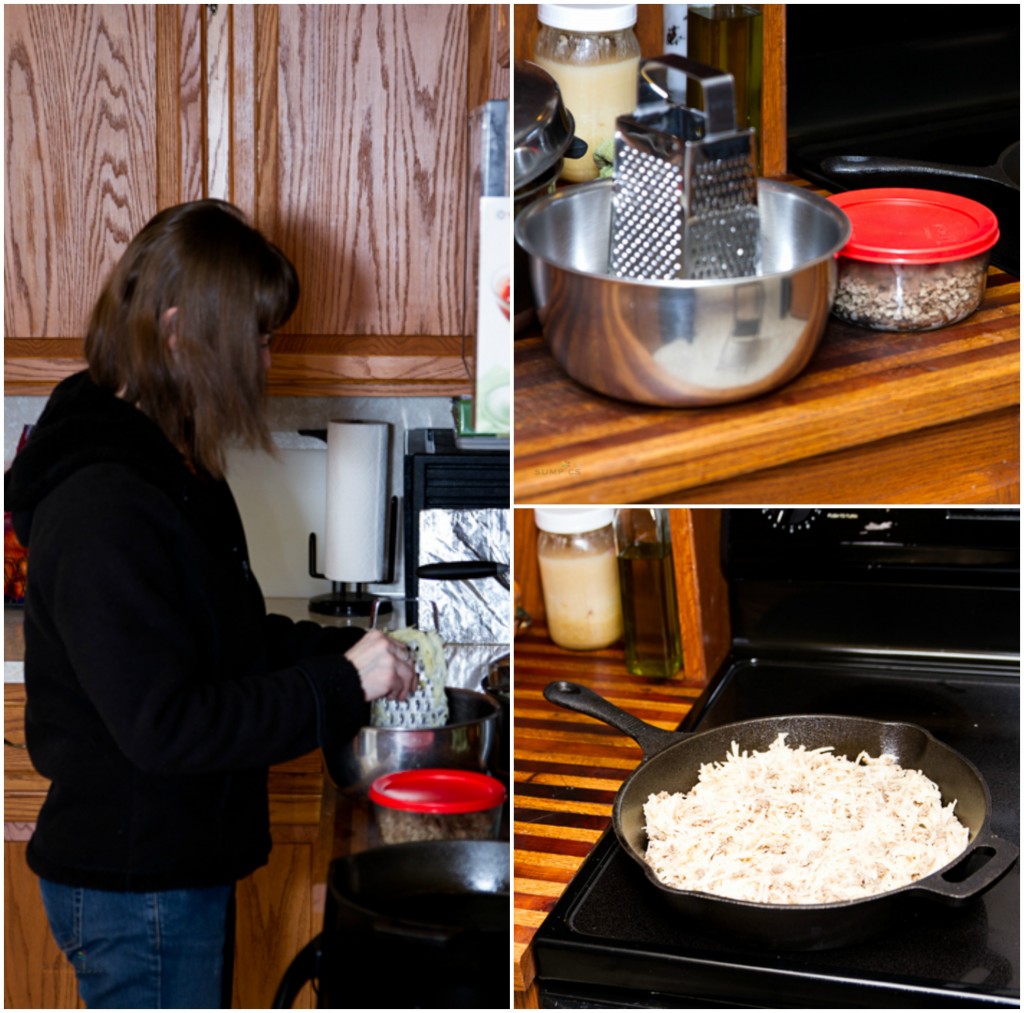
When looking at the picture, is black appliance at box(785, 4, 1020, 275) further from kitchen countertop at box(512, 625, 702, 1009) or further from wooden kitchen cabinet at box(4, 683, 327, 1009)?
wooden kitchen cabinet at box(4, 683, 327, 1009)

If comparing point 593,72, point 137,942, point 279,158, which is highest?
point 279,158

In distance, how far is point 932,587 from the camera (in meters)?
1.33

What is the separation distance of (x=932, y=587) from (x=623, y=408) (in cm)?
55

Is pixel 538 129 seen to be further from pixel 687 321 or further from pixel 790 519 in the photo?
pixel 790 519

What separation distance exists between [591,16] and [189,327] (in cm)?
56

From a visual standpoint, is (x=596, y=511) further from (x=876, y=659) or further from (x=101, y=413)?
(x=101, y=413)

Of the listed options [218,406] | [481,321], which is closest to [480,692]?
[218,406]

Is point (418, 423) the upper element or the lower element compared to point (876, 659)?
upper

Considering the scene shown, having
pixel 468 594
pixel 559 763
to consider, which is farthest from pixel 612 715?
pixel 468 594

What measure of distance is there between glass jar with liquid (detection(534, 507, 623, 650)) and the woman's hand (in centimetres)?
20

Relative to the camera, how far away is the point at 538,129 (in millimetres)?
1012

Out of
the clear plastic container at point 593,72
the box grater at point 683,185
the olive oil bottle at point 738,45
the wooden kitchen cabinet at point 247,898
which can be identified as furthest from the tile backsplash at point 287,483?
the box grater at point 683,185

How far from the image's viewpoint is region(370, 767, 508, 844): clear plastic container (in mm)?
1330

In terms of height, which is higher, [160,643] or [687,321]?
[687,321]
